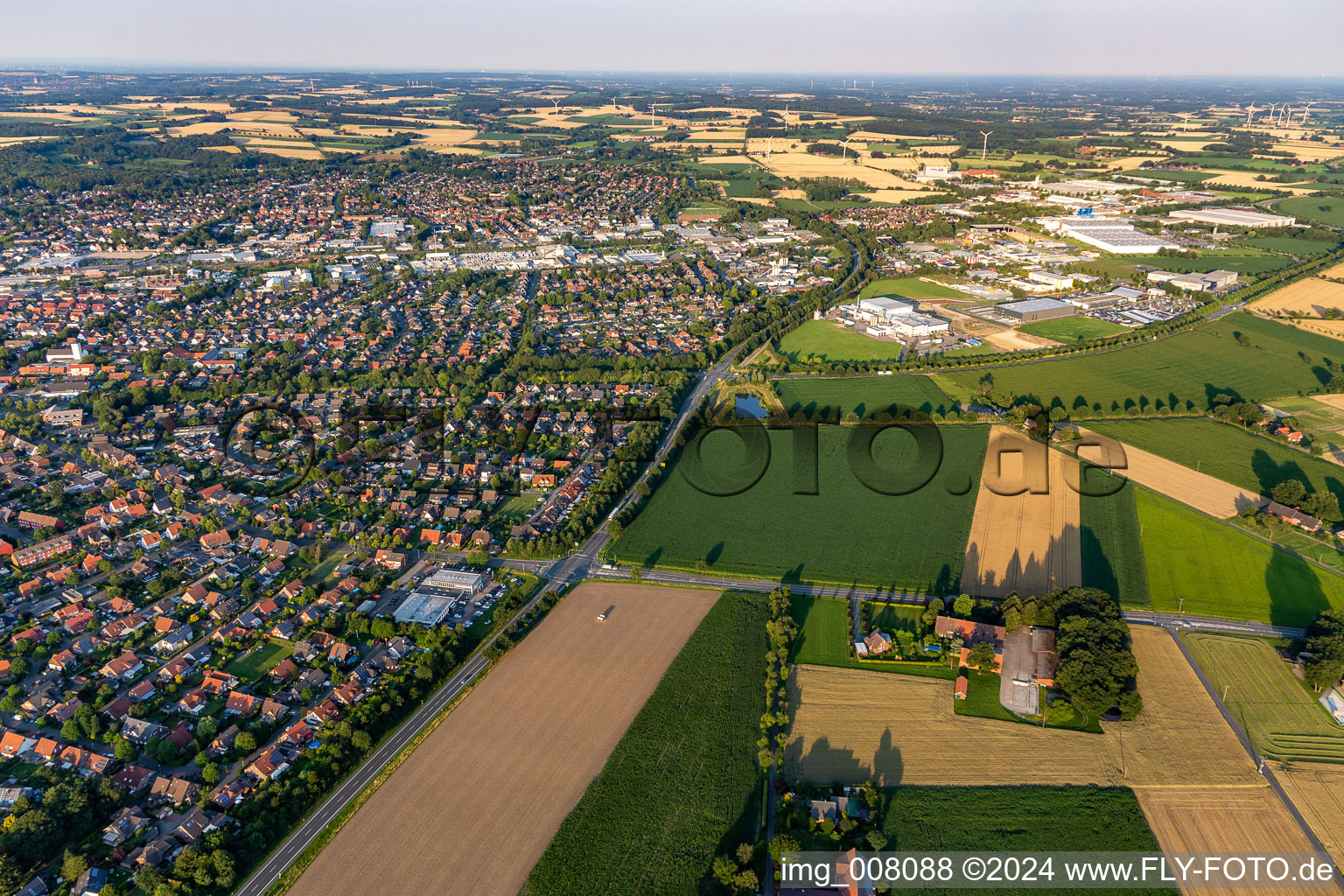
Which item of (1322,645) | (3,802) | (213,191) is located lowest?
(3,802)

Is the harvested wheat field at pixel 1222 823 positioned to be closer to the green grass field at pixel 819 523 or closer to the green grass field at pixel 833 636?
the green grass field at pixel 833 636

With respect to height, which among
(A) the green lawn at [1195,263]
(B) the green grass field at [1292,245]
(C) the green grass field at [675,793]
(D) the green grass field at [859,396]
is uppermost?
(B) the green grass field at [1292,245]

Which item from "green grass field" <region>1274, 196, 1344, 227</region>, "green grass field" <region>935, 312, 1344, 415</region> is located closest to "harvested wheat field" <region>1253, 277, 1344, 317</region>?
"green grass field" <region>935, 312, 1344, 415</region>

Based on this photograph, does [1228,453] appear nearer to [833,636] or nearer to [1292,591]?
[1292,591]

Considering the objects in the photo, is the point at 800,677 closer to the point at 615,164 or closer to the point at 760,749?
the point at 760,749

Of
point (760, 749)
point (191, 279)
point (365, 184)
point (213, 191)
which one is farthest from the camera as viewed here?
point (365, 184)

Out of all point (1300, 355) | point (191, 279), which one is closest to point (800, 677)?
point (1300, 355)

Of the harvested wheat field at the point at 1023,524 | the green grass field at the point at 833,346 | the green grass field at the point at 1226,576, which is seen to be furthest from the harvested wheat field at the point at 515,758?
the green grass field at the point at 833,346
